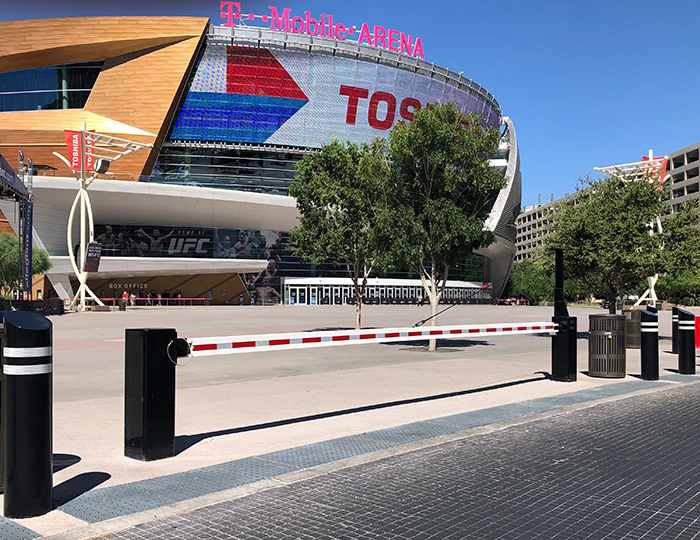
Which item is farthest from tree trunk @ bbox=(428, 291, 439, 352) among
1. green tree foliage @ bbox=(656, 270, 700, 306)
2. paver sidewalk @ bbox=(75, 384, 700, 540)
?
green tree foliage @ bbox=(656, 270, 700, 306)

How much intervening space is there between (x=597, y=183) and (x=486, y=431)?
1867 centimetres

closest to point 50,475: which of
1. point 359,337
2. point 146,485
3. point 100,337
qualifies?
point 146,485

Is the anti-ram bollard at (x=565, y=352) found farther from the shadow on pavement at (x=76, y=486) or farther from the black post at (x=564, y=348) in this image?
the shadow on pavement at (x=76, y=486)

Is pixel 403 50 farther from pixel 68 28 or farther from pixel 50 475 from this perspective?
pixel 50 475

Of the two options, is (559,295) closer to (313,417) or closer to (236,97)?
(313,417)

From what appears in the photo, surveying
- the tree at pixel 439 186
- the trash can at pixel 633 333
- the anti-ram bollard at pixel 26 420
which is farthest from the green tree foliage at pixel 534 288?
the anti-ram bollard at pixel 26 420

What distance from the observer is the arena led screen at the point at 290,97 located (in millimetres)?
67125

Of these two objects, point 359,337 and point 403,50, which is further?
point 403,50

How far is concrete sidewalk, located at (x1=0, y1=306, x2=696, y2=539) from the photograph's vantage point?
5.41 meters

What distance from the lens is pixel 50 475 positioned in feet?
16.3

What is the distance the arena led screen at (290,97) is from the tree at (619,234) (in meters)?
50.2

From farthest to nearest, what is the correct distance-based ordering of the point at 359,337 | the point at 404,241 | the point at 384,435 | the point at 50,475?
the point at 404,241, the point at 359,337, the point at 384,435, the point at 50,475

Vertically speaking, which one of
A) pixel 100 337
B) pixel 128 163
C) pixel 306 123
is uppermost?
pixel 306 123

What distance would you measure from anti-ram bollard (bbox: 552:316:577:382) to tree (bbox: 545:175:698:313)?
33.6 ft
